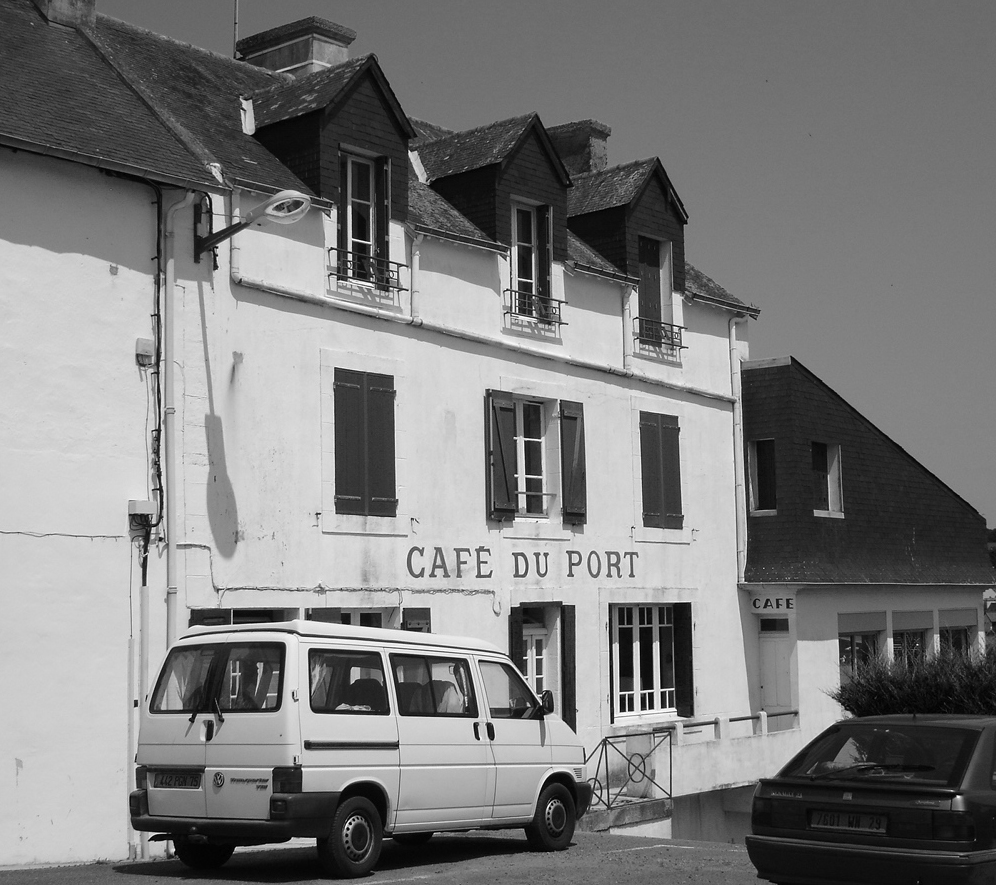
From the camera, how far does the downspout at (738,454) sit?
2419cm

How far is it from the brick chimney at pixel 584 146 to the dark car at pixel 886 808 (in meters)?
17.6

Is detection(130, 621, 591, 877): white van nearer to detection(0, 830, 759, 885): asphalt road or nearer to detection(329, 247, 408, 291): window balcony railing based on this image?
detection(0, 830, 759, 885): asphalt road

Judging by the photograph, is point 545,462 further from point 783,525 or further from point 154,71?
point 154,71

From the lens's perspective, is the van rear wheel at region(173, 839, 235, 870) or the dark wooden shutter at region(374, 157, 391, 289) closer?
the van rear wheel at region(173, 839, 235, 870)

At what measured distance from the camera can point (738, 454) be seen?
24.4 m

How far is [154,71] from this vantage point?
18.8m

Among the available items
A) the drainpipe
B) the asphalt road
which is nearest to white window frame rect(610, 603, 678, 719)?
the asphalt road

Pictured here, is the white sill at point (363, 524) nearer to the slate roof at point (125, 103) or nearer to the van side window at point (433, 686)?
the slate roof at point (125, 103)

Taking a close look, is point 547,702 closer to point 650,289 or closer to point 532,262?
point 532,262

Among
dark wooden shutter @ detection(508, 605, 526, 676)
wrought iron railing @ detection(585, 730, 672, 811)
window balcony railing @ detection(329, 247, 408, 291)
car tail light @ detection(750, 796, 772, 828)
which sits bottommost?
wrought iron railing @ detection(585, 730, 672, 811)

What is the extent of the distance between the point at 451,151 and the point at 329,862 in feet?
41.5

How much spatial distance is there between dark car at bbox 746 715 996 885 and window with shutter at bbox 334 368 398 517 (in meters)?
8.40

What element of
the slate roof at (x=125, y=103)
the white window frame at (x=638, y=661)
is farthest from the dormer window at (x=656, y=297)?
the slate roof at (x=125, y=103)

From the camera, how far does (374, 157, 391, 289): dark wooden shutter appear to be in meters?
18.3
